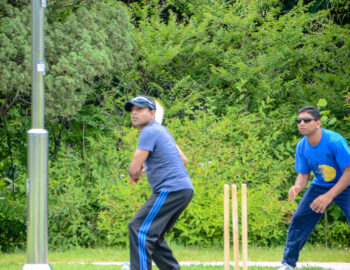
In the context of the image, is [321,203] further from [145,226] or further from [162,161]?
[145,226]

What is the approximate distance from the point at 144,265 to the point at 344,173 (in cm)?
238

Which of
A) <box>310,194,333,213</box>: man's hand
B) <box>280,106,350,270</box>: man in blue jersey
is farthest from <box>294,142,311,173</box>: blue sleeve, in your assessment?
<box>310,194,333,213</box>: man's hand

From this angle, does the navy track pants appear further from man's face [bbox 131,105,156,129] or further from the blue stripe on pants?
man's face [bbox 131,105,156,129]

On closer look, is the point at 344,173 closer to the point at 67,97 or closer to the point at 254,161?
the point at 254,161

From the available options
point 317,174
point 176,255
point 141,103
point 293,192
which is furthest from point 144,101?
point 176,255

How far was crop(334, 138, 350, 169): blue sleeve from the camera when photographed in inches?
227

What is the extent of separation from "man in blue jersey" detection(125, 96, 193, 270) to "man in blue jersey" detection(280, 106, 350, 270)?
165cm

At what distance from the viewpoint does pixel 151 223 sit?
4.95m

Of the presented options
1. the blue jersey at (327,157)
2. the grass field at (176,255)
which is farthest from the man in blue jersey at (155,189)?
the grass field at (176,255)

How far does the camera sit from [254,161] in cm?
955

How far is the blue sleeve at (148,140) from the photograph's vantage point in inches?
194

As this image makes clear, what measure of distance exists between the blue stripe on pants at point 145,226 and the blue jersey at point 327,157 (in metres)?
2.01

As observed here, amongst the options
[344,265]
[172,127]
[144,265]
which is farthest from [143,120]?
[172,127]

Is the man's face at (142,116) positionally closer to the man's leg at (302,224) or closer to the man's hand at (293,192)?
the man's hand at (293,192)
